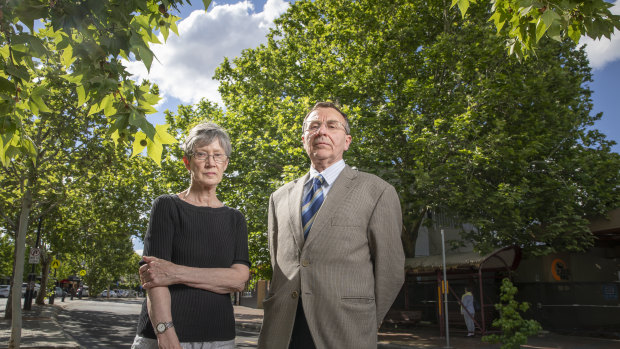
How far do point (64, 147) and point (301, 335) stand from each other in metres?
12.9

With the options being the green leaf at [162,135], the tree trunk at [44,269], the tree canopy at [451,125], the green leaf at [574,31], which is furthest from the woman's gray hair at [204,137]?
the tree trunk at [44,269]

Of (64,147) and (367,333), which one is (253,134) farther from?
(367,333)

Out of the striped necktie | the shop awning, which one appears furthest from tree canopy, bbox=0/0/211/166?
the shop awning

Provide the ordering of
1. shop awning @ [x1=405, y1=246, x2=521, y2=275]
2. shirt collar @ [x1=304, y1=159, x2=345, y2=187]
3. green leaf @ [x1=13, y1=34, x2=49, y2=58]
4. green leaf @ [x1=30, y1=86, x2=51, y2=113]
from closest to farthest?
green leaf @ [x1=13, y1=34, x2=49, y2=58] < shirt collar @ [x1=304, y1=159, x2=345, y2=187] < green leaf @ [x1=30, y1=86, x2=51, y2=113] < shop awning @ [x1=405, y1=246, x2=521, y2=275]

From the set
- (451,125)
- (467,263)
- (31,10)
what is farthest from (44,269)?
(31,10)

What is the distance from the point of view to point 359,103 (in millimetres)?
17969

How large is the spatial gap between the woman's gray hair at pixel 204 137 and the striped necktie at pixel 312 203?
0.56 m

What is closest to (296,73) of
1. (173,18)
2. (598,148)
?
(598,148)

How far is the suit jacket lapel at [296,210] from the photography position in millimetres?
2586

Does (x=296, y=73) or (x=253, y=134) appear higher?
(x=296, y=73)

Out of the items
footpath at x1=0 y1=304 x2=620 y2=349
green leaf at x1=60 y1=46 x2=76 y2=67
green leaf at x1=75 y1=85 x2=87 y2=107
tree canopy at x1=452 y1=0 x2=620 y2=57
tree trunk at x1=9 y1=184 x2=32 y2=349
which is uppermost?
tree canopy at x1=452 y1=0 x2=620 y2=57

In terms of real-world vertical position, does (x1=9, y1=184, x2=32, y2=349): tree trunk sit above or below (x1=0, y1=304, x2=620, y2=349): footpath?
above

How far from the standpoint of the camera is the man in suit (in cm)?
238

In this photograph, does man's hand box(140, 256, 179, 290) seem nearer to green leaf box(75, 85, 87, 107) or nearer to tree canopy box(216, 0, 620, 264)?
green leaf box(75, 85, 87, 107)
